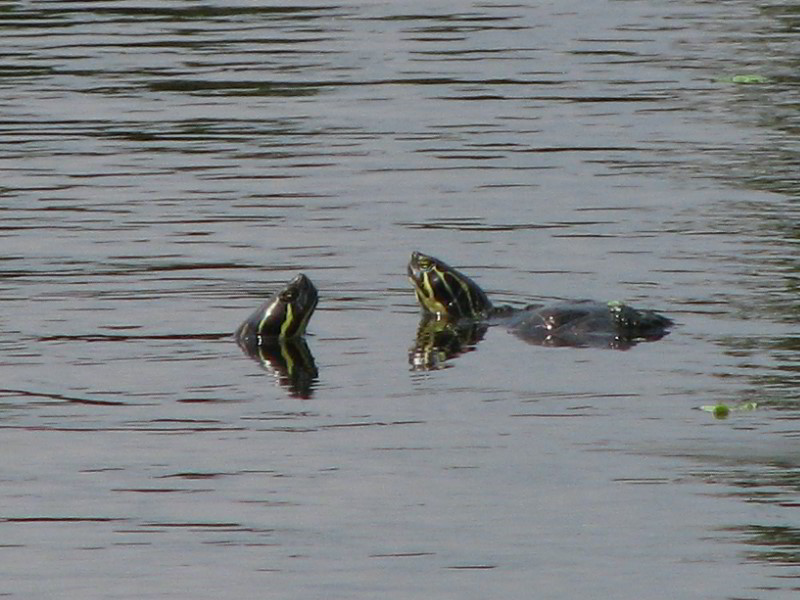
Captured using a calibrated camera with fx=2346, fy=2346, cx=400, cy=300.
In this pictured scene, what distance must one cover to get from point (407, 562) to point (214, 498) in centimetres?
130

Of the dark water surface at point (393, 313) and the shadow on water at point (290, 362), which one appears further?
the shadow on water at point (290, 362)

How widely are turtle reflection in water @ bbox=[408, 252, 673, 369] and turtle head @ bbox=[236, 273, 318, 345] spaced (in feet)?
2.31

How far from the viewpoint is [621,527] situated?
31.2 ft

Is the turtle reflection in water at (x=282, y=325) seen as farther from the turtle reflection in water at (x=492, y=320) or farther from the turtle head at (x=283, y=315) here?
the turtle reflection in water at (x=492, y=320)

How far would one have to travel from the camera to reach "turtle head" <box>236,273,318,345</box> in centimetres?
1368

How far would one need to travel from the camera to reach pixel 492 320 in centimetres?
1421

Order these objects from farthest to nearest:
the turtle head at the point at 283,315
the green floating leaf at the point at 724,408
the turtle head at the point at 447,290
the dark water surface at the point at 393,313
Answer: the turtle head at the point at 447,290 < the turtle head at the point at 283,315 < the green floating leaf at the point at 724,408 < the dark water surface at the point at 393,313

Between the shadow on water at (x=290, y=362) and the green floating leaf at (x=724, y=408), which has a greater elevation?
the green floating leaf at (x=724, y=408)

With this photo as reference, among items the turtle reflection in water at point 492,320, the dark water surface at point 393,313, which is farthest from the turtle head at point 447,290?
the dark water surface at point 393,313

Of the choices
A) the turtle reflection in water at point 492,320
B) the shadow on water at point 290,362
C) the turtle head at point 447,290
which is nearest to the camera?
the shadow on water at point 290,362

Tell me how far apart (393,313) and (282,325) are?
1.13 metres

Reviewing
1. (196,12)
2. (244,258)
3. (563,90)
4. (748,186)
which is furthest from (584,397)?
(196,12)

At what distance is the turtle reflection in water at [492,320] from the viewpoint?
1348 cm

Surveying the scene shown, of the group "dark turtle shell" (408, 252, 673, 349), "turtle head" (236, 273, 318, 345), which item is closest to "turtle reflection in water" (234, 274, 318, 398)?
"turtle head" (236, 273, 318, 345)
